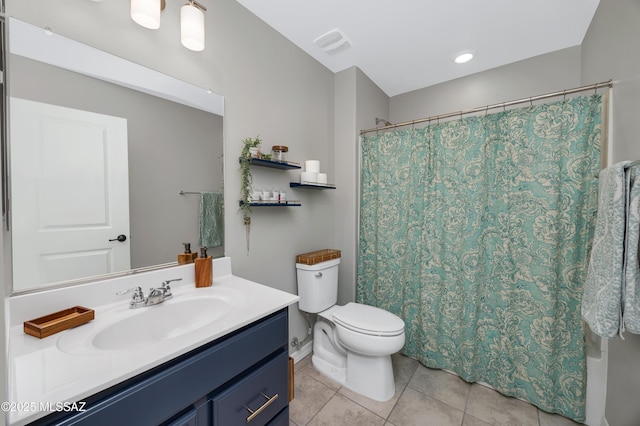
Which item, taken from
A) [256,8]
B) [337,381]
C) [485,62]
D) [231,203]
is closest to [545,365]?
[337,381]

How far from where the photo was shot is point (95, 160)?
3.44 feet

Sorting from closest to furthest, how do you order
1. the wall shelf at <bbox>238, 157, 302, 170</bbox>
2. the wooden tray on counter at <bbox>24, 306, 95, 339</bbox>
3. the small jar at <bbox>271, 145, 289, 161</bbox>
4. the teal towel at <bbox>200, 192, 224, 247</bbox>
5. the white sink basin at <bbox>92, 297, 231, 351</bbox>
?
the wooden tray on counter at <bbox>24, 306, 95, 339</bbox>
the white sink basin at <bbox>92, 297, 231, 351</bbox>
the teal towel at <bbox>200, 192, 224, 247</bbox>
the wall shelf at <bbox>238, 157, 302, 170</bbox>
the small jar at <bbox>271, 145, 289, 161</bbox>

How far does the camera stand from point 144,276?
1.17 meters

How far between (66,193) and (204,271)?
624 millimetres

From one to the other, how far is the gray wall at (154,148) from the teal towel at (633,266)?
1799mm

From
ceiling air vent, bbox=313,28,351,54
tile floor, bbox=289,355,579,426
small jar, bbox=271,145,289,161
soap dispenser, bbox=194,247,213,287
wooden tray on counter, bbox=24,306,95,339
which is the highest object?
ceiling air vent, bbox=313,28,351,54

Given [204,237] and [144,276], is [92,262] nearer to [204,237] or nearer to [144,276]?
[144,276]

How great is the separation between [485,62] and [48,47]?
2742 millimetres

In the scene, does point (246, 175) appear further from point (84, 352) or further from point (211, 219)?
point (84, 352)

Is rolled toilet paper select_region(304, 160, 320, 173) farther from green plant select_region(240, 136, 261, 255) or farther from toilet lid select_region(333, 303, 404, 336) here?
toilet lid select_region(333, 303, 404, 336)

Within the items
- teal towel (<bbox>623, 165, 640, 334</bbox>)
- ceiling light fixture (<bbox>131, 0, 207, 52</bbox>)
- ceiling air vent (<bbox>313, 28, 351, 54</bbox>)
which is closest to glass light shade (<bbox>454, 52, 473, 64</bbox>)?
ceiling air vent (<bbox>313, 28, 351, 54</bbox>)

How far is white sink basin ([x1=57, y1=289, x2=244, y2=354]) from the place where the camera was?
0.84 meters

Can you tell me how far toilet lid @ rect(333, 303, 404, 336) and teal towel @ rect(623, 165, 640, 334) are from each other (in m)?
0.98

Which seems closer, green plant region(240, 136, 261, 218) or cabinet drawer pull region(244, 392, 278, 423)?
cabinet drawer pull region(244, 392, 278, 423)
